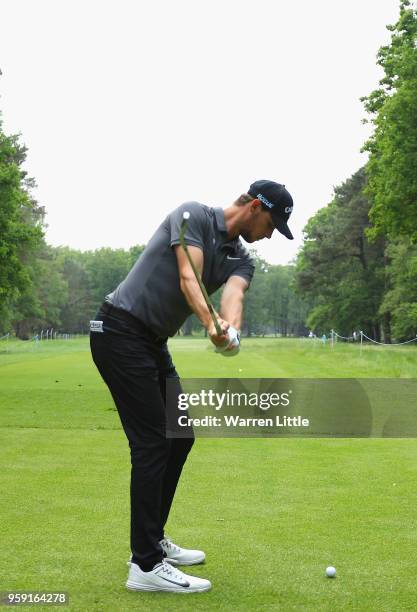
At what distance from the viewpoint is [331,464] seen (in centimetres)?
873

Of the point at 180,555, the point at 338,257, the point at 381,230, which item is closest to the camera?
the point at 180,555

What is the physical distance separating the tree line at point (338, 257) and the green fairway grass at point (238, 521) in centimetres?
1981

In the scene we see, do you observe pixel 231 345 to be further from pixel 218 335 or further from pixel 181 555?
pixel 181 555

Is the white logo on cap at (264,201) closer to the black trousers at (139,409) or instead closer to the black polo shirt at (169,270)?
the black polo shirt at (169,270)

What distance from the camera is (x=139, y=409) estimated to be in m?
4.71

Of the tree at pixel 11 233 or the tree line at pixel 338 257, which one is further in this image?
the tree line at pixel 338 257

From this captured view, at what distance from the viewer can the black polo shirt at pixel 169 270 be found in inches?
181

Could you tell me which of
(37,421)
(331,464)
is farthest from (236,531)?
(37,421)

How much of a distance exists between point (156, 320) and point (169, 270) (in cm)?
30

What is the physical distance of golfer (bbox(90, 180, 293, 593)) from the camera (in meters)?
4.61

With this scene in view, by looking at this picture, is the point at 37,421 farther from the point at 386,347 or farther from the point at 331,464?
the point at 386,347

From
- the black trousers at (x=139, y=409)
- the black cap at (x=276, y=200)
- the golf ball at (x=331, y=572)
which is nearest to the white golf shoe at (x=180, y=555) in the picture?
the black trousers at (x=139, y=409)

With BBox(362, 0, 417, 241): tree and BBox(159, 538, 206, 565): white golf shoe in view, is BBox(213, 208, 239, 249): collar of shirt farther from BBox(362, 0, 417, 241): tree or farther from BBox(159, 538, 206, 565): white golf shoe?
BBox(362, 0, 417, 241): tree

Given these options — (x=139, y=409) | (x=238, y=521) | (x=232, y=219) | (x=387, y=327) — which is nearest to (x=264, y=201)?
(x=232, y=219)
